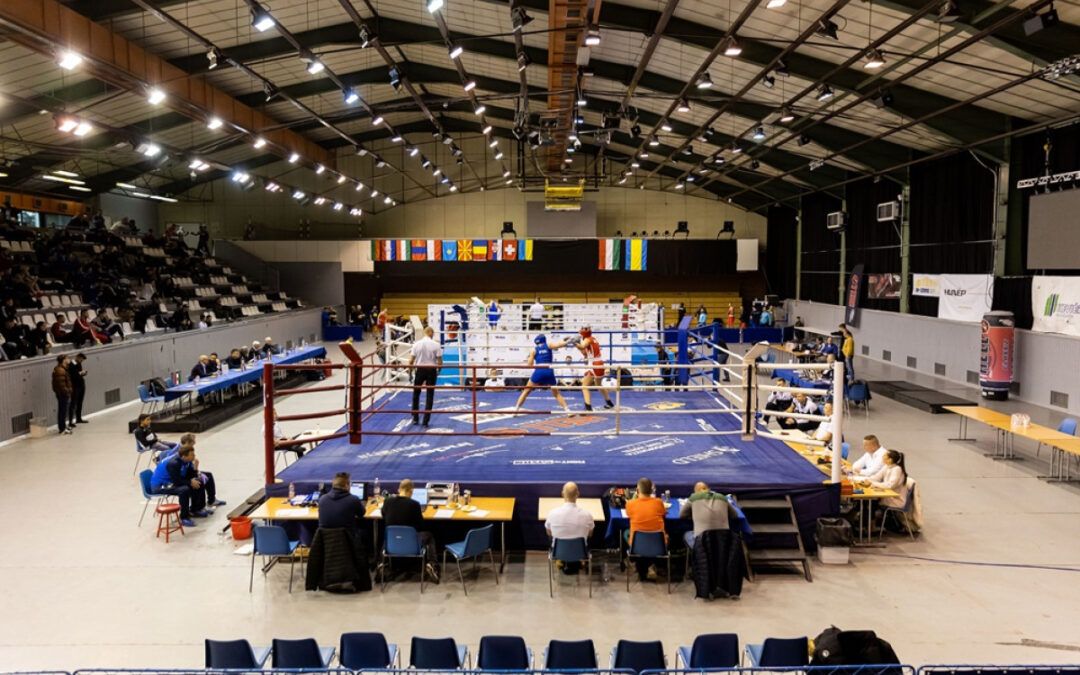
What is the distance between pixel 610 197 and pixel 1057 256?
74.3ft

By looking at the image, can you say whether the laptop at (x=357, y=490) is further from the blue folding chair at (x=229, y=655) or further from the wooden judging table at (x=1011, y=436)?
the wooden judging table at (x=1011, y=436)

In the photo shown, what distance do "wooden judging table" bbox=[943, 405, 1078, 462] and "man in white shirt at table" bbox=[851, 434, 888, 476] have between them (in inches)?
119

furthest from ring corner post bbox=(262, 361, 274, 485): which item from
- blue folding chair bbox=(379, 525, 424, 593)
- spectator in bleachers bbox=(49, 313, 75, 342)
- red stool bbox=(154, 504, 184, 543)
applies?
spectator in bleachers bbox=(49, 313, 75, 342)

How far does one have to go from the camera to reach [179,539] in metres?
8.86

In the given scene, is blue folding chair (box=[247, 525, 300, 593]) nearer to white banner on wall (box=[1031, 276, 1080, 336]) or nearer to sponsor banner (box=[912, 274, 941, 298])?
white banner on wall (box=[1031, 276, 1080, 336])

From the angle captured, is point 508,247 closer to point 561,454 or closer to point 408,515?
point 561,454

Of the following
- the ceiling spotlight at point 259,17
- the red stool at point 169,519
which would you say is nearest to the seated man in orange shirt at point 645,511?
the red stool at point 169,519

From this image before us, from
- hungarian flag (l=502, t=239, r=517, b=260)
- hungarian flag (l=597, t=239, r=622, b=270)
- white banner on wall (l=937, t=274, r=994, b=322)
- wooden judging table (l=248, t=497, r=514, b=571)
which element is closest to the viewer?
wooden judging table (l=248, t=497, r=514, b=571)

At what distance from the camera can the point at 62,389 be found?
14.1 m

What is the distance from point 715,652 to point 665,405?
305 inches

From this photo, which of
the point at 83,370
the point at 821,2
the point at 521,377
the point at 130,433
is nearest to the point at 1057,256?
the point at 821,2

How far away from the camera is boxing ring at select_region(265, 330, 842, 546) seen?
8.42m

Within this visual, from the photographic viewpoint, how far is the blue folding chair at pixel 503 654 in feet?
16.8

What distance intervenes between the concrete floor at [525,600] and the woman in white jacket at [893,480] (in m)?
0.52
